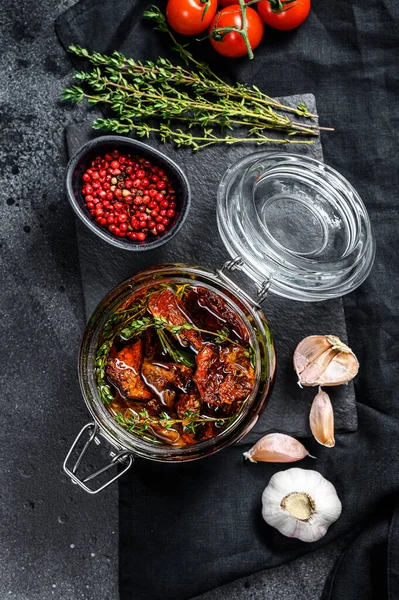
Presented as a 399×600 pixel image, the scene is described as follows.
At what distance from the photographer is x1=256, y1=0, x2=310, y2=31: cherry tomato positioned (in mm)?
1353

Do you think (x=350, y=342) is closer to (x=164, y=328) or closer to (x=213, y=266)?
(x=213, y=266)

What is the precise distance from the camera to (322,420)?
4.45ft

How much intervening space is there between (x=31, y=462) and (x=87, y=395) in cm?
27

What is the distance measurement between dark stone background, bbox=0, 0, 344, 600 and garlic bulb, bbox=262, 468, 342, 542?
1.09ft

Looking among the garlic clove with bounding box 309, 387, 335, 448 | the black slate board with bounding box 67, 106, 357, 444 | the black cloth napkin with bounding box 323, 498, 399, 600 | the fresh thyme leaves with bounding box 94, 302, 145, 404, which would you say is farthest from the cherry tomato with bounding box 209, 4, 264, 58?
the black cloth napkin with bounding box 323, 498, 399, 600

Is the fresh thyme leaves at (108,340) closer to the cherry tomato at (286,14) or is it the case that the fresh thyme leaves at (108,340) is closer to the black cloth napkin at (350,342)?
the black cloth napkin at (350,342)

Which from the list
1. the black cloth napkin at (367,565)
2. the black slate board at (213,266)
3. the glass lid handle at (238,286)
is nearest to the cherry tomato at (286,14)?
the black slate board at (213,266)

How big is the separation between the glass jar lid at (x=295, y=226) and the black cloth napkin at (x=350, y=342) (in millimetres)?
89

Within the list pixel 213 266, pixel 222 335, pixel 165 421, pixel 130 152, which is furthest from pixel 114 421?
pixel 130 152

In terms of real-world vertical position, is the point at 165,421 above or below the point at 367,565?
above

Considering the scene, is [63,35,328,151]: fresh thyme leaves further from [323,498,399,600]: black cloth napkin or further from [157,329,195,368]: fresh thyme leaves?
[323,498,399,600]: black cloth napkin

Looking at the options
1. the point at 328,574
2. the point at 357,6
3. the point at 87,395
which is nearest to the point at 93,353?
the point at 87,395

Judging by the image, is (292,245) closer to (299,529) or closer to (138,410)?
(138,410)

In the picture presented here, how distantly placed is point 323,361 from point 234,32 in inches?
24.4
